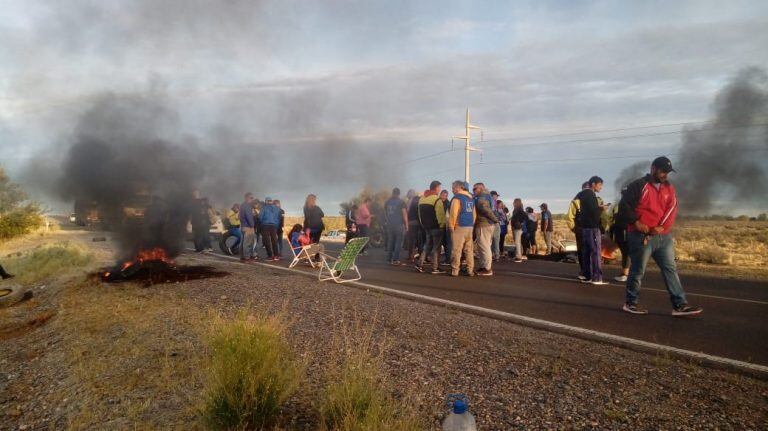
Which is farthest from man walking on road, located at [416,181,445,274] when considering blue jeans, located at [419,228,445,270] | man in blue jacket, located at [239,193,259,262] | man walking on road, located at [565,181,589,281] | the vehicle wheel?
the vehicle wheel

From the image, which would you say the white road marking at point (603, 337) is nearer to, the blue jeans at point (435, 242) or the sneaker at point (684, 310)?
the sneaker at point (684, 310)

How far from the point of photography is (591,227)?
9.80 m

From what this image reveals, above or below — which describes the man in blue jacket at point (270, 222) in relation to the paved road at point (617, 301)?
above

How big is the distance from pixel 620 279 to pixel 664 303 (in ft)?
8.95

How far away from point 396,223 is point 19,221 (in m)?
26.1

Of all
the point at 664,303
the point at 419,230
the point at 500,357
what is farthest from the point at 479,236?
the point at 500,357

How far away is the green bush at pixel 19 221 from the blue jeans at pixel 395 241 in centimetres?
2434

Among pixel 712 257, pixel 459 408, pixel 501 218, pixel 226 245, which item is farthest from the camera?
pixel 226 245

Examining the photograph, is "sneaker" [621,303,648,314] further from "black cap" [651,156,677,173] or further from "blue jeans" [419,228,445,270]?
"blue jeans" [419,228,445,270]

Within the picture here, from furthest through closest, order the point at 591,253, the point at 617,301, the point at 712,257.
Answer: the point at 712,257, the point at 591,253, the point at 617,301

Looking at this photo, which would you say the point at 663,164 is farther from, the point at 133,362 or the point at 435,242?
the point at 133,362

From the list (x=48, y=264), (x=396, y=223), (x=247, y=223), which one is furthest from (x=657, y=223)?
(x=48, y=264)

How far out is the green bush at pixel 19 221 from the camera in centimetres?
2784

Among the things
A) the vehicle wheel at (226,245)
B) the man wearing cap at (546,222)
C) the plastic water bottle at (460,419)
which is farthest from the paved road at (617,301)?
the vehicle wheel at (226,245)
